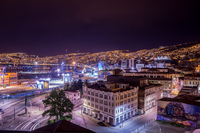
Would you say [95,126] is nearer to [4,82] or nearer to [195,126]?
[195,126]

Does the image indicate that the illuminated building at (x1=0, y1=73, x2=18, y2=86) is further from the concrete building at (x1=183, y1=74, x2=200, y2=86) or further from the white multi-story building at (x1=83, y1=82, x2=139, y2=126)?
the concrete building at (x1=183, y1=74, x2=200, y2=86)

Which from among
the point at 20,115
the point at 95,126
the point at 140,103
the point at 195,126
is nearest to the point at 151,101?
the point at 140,103

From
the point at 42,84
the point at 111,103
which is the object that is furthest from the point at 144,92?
the point at 42,84

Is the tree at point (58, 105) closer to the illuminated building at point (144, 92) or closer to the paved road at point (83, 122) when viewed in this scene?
the paved road at point (83, 122)

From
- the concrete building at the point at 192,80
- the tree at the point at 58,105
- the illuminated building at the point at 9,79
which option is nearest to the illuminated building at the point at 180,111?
the tree at the point at 58,105

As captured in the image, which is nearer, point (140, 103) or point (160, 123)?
point (160, 123)

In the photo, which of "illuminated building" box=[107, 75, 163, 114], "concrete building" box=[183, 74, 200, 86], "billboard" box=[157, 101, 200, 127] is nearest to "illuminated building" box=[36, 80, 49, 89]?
"illuminated building" box=[107, 75, 163, 114]
